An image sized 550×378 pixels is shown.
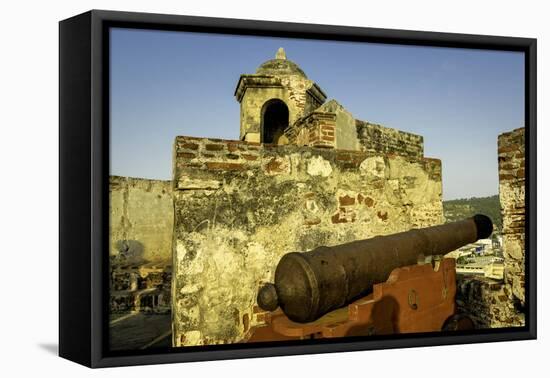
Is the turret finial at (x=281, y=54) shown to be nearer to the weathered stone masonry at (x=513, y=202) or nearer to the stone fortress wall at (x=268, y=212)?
the stone fortress wall at (x=268, y=212)

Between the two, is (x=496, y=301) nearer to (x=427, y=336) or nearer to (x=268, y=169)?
(x=427, y=336)

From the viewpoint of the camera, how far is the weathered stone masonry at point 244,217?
6316 millimetres

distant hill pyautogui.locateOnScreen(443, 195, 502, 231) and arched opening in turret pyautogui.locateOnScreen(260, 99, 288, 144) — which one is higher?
arched opening in turret pyautogui.locateOnScreen(260, 99, 288, 144)

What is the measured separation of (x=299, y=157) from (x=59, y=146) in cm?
206

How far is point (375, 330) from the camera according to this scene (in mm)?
6617

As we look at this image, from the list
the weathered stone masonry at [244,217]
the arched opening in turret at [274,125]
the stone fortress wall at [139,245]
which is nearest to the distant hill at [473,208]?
the weathered stone masonry at [244,217]

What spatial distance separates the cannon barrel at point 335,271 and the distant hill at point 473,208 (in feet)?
2.33

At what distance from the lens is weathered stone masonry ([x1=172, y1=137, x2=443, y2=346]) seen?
6316mm

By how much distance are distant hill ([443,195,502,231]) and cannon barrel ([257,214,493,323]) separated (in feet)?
2.33

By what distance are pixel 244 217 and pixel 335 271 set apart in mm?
928

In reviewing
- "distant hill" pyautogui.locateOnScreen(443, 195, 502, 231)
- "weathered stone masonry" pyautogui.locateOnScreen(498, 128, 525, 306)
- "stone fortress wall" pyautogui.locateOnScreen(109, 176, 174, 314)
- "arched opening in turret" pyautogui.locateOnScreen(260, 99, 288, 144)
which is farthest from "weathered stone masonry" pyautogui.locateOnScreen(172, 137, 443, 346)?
"arched opening in turret" pyautogui.locateOnScreen(260, 99, 288, 144)

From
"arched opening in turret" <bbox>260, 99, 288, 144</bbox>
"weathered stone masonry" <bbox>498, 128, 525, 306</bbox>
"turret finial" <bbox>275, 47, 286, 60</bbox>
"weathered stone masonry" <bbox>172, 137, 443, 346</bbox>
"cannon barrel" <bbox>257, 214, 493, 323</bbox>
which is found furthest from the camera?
"arched opening in turret" <bbox>260, 99, 288, 144</bbox>

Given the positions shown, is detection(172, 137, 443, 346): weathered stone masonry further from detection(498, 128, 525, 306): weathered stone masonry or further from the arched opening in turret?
the arched opening in turret

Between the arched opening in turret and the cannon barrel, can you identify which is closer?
the cannon barrel
